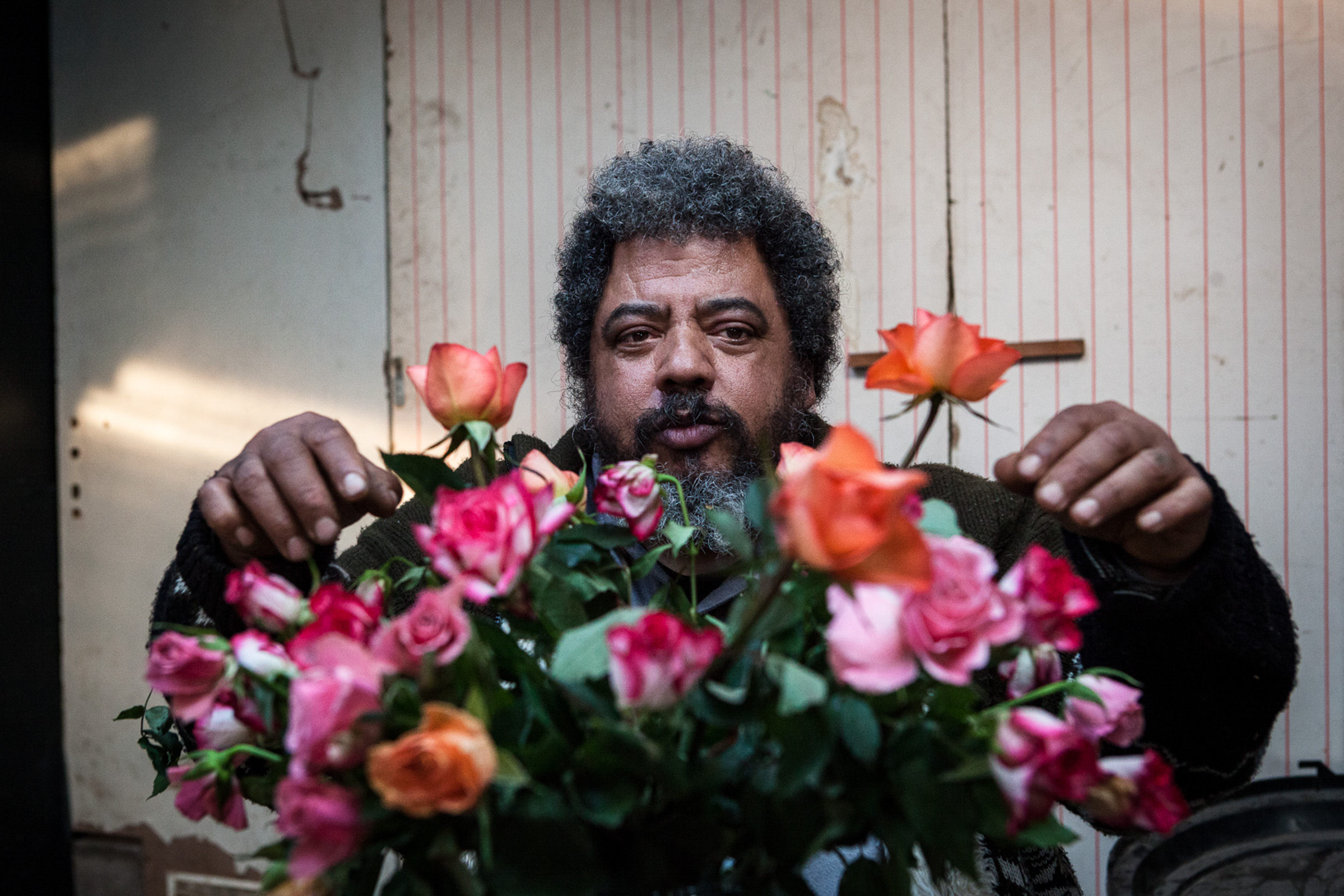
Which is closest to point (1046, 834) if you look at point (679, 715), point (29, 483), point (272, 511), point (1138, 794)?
point (1138, 794)

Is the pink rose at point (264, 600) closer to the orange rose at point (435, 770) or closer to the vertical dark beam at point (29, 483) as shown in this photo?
the orange rose at point (435, 770)

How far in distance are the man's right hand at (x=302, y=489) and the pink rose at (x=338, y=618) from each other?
168mm

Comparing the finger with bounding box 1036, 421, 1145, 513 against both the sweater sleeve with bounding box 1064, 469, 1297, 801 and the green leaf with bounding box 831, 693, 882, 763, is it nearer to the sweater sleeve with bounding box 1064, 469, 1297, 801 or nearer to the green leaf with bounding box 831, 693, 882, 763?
the sweater sleeve with bounding box 1064, 469, 1297, 801

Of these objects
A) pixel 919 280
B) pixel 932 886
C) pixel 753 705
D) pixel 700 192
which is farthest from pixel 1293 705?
pixel 753 705

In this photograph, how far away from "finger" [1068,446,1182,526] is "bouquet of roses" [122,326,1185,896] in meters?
0.15

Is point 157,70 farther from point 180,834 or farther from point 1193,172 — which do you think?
point 1193,172

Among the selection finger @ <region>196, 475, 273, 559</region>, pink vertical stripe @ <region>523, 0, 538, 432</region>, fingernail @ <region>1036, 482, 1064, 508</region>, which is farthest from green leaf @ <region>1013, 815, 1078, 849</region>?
pink vertical stripe @ <region>523, 0, 538, 432</region>

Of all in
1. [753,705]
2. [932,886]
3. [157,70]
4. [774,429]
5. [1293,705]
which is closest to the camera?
[753,705]

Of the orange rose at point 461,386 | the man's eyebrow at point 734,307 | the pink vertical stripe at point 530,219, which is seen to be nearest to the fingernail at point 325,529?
the orange rose at point 461,386

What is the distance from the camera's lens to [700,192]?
1081mm

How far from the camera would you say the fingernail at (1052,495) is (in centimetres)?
53

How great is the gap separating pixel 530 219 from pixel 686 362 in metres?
0.76

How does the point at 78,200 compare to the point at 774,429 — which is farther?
the point at 78,200

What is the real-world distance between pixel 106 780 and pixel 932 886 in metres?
1.86
